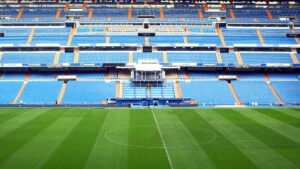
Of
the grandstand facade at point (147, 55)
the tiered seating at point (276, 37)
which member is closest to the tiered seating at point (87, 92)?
the grandstand facade at point (147, 55)

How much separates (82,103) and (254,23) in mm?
35829

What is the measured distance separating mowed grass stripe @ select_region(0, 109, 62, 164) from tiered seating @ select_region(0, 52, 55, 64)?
15.9 m

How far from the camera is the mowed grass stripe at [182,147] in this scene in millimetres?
16591

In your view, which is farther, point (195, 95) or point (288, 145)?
point (195, 95)

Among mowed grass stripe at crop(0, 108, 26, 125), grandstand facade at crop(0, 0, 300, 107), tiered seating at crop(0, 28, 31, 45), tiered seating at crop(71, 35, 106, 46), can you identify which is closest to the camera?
mowed grass stripe at crop(0, 108, 26, 125)

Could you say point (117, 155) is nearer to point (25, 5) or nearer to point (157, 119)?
point (157, 119)

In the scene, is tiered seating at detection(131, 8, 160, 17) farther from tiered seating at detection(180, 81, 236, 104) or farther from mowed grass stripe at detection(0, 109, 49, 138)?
mowed grass stripe at detection(0, 109, 49, 138)

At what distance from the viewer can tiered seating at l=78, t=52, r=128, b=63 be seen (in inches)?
1886

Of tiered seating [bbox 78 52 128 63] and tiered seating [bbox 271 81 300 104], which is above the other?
tiered seating [bbox 78 52 128 63]

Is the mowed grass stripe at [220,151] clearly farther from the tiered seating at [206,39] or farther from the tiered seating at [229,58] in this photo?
the tiered seating at [206,39]

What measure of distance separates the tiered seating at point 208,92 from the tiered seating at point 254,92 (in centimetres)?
160

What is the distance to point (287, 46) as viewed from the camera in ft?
165

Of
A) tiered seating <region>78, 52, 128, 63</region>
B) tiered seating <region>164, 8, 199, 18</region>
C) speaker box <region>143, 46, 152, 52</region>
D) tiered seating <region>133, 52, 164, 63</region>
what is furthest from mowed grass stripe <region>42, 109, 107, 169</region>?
tiered seating <region>164, 8, 199, 18</region>

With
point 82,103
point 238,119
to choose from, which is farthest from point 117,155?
point 82,103
